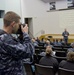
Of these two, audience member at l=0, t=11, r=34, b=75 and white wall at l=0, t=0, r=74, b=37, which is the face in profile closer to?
audience member at l=0, t=11, r=34, b=75

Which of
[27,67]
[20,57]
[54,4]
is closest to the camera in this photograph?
[20,57]

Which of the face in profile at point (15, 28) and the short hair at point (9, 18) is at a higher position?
the short hair at point (9, 18)

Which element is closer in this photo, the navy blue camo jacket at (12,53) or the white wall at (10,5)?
the navy blue camo jacket at (12,53)

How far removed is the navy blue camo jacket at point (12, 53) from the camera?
1947 millimetres

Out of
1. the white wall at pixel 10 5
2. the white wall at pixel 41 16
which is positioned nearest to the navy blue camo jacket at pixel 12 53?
the white wall at pixel 10 5

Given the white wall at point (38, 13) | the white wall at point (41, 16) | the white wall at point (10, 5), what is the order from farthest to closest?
the white wall at point (41, 16), the white wall at point (38, 13), the white wall at point (10, 5)

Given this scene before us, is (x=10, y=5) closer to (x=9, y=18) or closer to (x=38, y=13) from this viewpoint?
(x=38, y=13)

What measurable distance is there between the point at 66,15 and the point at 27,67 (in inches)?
548

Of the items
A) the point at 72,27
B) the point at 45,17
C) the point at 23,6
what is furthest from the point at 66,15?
the point at 23,6

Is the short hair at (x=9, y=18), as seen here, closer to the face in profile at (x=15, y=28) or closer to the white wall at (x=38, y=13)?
the face in profile at (x=15, y=28)

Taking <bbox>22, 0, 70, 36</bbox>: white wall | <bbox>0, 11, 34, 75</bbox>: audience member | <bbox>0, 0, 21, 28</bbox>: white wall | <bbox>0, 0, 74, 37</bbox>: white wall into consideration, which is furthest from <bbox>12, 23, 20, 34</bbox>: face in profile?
<bbox>22, 0, 70, 36</bbox>: white wall

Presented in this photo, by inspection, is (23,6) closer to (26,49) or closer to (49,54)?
(49,54)

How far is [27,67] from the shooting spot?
451 cm

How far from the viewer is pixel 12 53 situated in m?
1.95
